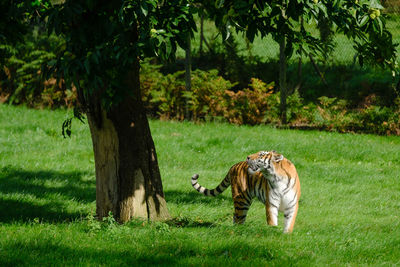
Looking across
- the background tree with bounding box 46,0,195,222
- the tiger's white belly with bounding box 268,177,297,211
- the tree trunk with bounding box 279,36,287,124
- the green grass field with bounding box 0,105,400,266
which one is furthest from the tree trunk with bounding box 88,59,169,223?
the tree trunk with bounding box 279,36,287,124

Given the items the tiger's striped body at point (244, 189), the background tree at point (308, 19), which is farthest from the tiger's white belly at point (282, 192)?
the background tree at point (308, 19)

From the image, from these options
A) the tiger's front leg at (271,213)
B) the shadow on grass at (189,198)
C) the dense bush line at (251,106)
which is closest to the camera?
the tiger's front leg at (271,213)

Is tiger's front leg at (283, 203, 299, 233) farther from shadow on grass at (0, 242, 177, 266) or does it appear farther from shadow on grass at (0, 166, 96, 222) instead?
shadow on grass at (0, 166, 96, 222)

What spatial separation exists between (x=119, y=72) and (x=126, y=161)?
1.60 metres

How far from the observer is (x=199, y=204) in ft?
28.1

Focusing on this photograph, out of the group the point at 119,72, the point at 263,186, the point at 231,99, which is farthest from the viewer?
the point at 231,99

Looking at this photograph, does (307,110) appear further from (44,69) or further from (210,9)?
(44,69)

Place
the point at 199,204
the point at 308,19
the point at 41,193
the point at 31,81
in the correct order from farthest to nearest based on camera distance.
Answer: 1. the point at 31,81
2. the point at 41,193
3. the point at 199,204
4. the point at 308,19

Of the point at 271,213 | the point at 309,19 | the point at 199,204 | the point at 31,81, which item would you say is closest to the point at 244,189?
the point at 271,213

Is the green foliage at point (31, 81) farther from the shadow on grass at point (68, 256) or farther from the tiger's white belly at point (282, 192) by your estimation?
the shadow on grass at point (68, 256)

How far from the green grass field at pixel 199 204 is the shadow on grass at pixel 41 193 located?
0.06ft

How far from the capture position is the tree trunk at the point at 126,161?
657 centimetres

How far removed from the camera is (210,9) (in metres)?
5.50

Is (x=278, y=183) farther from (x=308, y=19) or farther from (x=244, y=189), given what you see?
(x=308, y=19)
